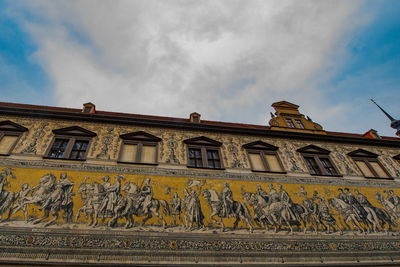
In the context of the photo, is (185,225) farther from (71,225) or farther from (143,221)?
(71,225)

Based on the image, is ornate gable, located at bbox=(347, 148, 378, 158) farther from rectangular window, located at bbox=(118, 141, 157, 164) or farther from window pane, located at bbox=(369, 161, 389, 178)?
rectangular window, located at bbox=(118, 141, 157, 164)

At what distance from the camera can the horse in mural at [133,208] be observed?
583 centimetres

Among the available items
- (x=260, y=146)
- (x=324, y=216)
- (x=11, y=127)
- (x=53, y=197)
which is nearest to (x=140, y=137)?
(x=53, y=197)

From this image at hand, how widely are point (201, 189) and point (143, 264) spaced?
8.34 feet

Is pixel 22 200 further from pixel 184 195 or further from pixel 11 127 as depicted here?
pixel 184 195

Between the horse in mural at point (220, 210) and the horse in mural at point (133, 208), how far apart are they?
1.22 m

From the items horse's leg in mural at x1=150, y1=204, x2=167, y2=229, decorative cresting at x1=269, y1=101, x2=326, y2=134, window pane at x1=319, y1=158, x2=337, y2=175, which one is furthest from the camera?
decorative cresting at x1=269, y1=101, x2=326, y2=134

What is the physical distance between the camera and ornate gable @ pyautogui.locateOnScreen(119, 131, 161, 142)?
8016 mm

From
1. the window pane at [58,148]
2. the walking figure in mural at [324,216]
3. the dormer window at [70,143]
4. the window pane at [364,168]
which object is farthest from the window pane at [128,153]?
the window pane at [364,168]

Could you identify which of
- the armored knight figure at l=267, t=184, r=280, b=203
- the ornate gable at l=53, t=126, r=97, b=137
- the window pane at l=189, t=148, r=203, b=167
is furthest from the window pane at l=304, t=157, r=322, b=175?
the ornate gable at l=53, t=126, r=97, b=137

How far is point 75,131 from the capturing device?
7.87 meters

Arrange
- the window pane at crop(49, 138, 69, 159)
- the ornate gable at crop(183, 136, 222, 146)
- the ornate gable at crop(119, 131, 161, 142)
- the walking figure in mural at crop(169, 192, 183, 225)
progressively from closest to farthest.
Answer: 1. the walking figure in mural at crop(169, 192, 183, 225)
2. the window pane at crop(49, 138, 69, 159)
3. the ornate gable at crop(119, 131, 161, 142)
4. the ornate gable at crop(183, 136, 222, 146)

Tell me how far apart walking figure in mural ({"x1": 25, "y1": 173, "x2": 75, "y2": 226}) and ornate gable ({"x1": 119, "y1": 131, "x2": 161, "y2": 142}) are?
2.26 m

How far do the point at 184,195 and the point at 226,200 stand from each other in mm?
1224
